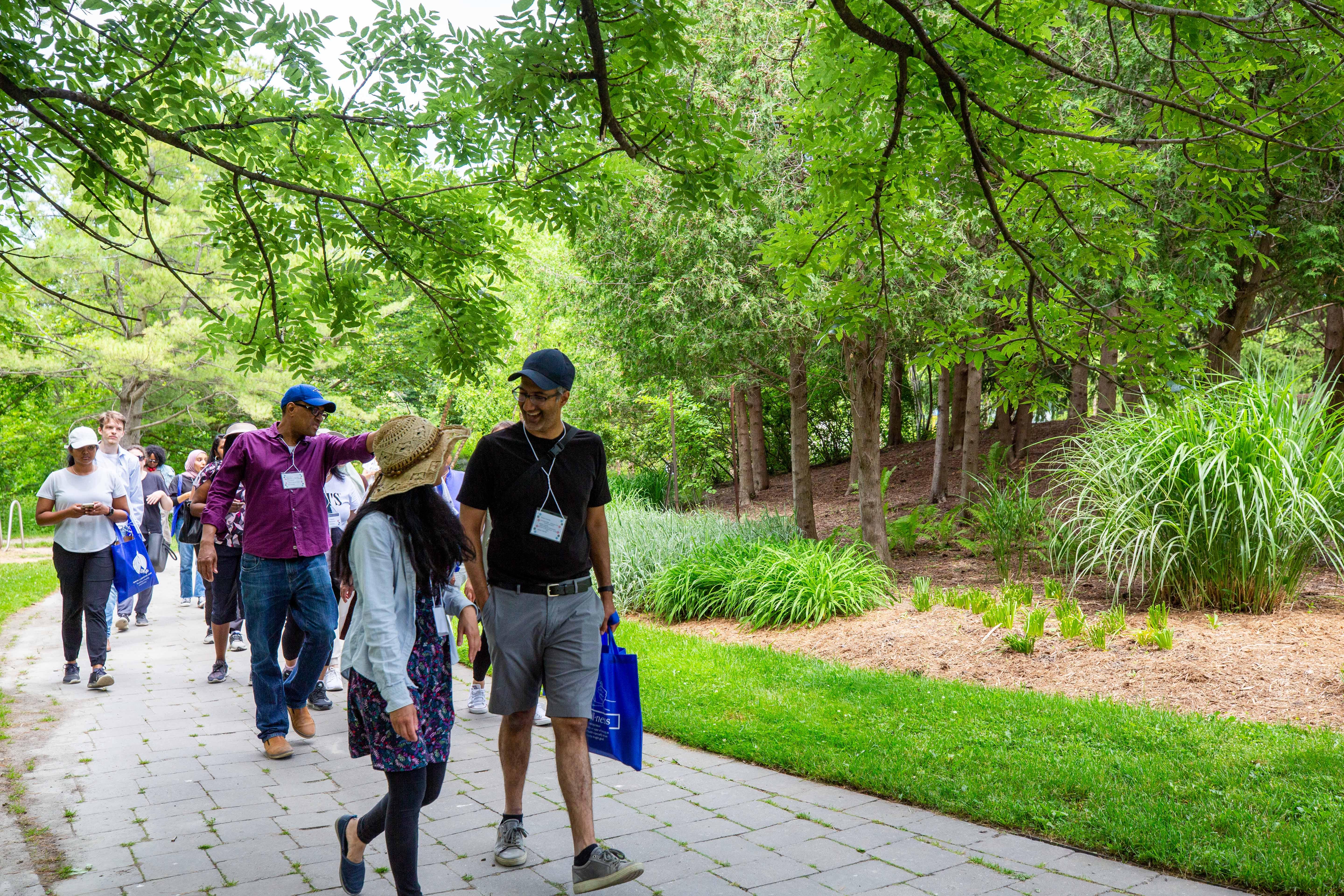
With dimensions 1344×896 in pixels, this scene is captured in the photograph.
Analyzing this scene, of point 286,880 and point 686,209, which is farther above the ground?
point 686,209

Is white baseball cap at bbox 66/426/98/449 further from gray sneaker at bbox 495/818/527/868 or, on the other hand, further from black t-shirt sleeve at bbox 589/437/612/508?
gray sneaker at bbox 495/818/527/868

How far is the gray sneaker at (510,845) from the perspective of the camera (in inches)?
157

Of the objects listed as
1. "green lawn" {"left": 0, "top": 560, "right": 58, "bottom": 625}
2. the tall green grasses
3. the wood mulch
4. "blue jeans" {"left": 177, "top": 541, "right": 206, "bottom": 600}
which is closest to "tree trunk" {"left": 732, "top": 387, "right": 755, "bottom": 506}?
the tall green grasses

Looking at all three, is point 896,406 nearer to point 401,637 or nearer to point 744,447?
point 744,447

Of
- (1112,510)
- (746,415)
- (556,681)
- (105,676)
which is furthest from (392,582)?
(746,415)

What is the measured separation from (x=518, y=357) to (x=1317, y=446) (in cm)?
1829

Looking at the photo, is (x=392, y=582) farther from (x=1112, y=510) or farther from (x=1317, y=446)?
(x=1317, y=446)

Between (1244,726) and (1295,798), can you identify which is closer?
(1295,798)

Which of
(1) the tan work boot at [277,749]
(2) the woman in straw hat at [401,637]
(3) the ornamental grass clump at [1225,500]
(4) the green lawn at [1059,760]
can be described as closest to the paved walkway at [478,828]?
(1) the tan work boot at [277,749]

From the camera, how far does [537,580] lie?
12.9ft

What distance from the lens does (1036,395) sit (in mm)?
6410

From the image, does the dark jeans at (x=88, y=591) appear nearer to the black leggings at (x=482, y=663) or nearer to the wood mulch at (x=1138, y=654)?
the black leggings at (x=482, y=663)

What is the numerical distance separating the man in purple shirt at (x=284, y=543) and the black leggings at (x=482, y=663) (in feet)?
2.95

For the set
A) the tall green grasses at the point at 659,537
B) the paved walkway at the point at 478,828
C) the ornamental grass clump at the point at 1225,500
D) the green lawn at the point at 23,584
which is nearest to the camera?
the paved walkway at the point at 478,828
